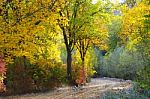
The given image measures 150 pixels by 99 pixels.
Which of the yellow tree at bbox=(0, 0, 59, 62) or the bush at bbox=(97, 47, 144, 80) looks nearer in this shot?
the yellow tree at bbox=(0, 0, 59, 62)

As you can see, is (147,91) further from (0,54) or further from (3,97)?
(3,97)

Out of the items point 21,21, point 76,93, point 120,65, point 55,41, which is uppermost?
point 21,21

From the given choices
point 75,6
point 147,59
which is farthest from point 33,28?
point 75,6

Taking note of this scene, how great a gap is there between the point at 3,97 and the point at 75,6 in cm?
1011

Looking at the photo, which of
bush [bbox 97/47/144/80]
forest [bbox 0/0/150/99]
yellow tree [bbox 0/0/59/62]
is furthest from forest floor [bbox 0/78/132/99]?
bush [bbox 97/47/144/80]

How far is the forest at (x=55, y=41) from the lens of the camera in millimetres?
14992

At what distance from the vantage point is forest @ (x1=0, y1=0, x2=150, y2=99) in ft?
49.2

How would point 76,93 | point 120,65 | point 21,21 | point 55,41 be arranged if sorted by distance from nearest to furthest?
point 21,21
point 76,93
point 55,41
point 120,65

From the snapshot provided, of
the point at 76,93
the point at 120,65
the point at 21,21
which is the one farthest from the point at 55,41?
the point at 21,21

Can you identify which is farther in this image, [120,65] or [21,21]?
[120,65]

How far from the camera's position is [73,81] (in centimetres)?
2897

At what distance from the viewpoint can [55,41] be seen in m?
29.8

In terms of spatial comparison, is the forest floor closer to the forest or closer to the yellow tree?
the forest

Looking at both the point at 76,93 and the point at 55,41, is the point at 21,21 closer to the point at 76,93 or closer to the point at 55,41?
the point at 76,93
